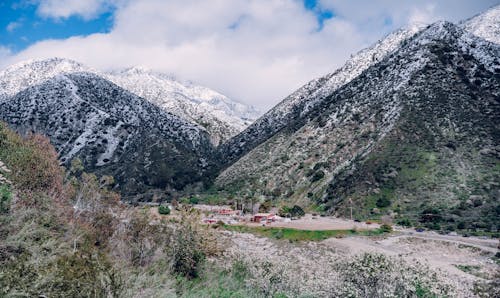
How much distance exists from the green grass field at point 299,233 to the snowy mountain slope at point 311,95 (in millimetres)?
66392

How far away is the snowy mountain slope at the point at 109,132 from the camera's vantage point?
117 metres

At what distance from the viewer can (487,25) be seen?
160 metres

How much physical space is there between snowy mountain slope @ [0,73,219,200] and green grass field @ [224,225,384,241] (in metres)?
55.6

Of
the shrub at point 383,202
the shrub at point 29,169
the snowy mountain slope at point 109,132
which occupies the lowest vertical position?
the shrub at point 383,202

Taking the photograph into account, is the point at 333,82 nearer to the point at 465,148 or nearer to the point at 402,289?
the point at 465,148

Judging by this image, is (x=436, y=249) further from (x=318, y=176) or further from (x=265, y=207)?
(x=265, y=207)

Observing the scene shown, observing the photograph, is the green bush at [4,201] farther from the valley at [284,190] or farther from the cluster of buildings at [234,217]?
the cluster of buildings at [234,217]

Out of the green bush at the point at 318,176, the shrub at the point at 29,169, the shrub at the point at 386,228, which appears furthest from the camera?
the green bush at the point at 318,176

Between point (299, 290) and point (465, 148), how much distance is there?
50662 millimetres

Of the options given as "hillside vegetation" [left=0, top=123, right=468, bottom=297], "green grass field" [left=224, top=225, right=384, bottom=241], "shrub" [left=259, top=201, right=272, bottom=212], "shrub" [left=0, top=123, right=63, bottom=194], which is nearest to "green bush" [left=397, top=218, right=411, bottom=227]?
"green grass field" [left=224, top=225, right=384, bottom=241]

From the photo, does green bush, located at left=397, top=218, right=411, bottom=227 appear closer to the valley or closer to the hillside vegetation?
the valley

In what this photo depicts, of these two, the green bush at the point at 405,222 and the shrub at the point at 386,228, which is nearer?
the shrub at the point at 386,228

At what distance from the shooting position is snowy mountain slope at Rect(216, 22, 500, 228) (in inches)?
2421

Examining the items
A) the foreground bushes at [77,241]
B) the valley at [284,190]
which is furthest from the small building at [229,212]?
the foreground bushes at [77,241]
